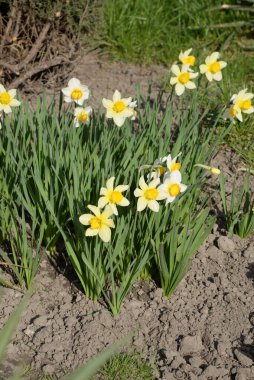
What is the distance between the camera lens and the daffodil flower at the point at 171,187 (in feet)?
7.43

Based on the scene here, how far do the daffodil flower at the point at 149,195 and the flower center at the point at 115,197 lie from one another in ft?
0.20

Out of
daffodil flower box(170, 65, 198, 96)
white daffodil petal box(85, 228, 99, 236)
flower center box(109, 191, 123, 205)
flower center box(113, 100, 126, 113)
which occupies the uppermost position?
daffodil flower box(170, 65, 198, 96)

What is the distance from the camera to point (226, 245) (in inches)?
113

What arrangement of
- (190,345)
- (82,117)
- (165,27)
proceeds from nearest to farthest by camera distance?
(190,345) → (82,117) → (165,27)

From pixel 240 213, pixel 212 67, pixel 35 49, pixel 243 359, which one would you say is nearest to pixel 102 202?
pixel 243 359

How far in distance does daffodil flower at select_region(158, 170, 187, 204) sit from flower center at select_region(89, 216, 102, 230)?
0.24 m

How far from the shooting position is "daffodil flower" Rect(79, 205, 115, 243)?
7.12 ft

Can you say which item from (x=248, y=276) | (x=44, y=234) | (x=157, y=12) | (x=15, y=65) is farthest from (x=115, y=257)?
(x=157, y=12)

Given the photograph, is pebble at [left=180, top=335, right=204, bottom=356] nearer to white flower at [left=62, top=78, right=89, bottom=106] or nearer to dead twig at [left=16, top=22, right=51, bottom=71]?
white flower at [left=62, top=78, right=89, bottom=106]

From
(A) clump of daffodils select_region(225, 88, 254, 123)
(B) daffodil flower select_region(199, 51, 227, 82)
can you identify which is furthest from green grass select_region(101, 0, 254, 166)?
(A) clump of daffodils select_region(225, 88, 254, 123)

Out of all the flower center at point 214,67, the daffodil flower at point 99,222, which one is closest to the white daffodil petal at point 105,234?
the daffodil flower at point 99,222

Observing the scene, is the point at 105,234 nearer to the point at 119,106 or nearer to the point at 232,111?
the point at 119,106

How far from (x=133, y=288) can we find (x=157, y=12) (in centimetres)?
265

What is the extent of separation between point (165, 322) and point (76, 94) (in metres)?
1.00
